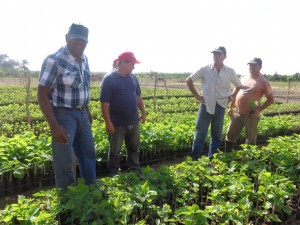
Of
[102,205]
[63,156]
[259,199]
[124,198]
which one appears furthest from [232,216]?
[63,156]

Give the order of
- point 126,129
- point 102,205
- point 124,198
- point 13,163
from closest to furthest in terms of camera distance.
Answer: point 102,205, point 124,198, point 13,163, point 126,129

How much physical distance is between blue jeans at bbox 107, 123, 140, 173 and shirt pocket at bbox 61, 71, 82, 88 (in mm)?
1362

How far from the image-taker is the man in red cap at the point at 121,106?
4230 mm

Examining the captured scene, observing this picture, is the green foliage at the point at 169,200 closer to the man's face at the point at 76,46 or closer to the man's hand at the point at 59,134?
the man's hand at the point at 59,134

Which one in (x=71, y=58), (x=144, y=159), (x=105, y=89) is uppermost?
(x=71, y=58)

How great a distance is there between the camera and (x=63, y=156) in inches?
126

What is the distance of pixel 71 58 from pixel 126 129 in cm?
166

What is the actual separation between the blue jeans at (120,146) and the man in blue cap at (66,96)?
979 mm

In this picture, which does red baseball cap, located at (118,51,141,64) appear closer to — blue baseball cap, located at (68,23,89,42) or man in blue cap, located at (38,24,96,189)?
man in blue cap, located at (38,24,96,189)

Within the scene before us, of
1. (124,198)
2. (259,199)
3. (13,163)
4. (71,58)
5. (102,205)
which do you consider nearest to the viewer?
(102,205)

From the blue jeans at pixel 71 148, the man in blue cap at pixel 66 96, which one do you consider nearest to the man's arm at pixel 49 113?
the man in blue cap at pixel 66 96

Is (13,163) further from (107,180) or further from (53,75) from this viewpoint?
(53,75)

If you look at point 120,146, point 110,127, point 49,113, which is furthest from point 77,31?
point 120,146

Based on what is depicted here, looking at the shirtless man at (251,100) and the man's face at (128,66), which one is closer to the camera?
the man's face at (128,66)
